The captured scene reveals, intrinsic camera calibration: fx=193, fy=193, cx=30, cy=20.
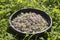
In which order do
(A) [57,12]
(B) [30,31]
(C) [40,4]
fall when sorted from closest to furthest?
(B) [30,31] → (A) [57,12] → (C) [40,4]

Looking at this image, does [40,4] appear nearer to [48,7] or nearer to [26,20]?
[48,7]

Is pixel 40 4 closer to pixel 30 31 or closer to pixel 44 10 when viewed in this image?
pixel 44 10

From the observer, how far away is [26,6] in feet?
11.2

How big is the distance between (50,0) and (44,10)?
1.15 feet

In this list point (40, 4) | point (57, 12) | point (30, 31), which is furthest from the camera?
point (40, 4)

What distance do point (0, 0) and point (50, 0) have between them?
928mm

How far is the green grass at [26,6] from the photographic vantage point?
2950 mm

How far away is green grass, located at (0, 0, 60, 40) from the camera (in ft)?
9.68

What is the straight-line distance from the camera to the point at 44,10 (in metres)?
3.38

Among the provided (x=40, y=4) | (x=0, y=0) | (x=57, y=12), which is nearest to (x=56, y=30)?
(x=57, y=12)

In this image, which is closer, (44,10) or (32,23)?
(32,23)

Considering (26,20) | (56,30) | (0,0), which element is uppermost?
(0,0)

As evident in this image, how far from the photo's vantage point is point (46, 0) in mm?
3641

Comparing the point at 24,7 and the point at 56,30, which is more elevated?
the point at 24,7
